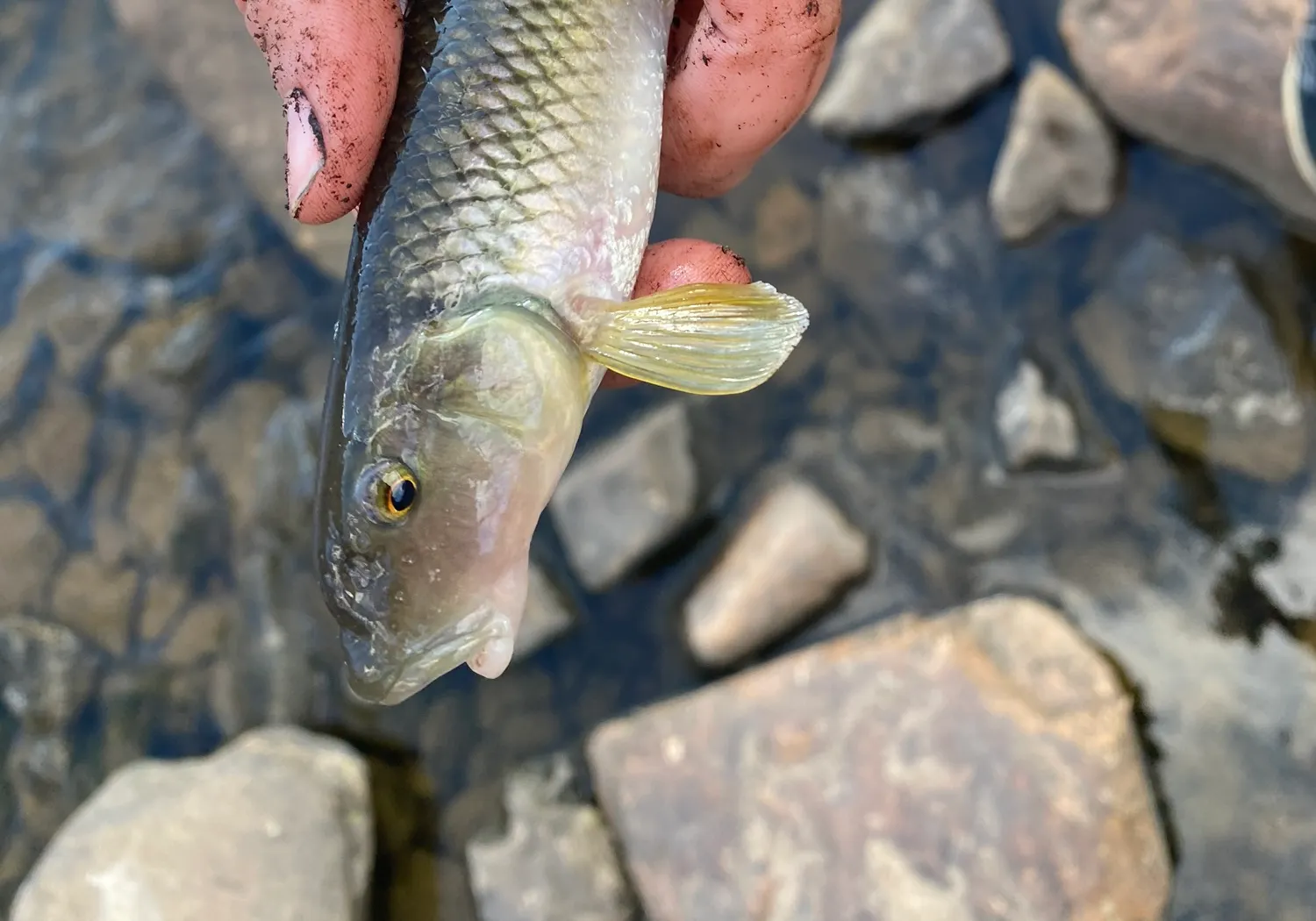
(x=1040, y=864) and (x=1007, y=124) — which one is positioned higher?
(x=1007, y=124)

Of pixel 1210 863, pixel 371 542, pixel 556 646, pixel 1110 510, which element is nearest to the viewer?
pixel 371 542

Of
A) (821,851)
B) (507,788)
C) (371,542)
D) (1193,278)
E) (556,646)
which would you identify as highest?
(371,542)

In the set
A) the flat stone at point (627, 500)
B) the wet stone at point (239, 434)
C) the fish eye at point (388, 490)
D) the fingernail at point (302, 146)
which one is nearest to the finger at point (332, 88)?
the fingernail at point (302, 146)

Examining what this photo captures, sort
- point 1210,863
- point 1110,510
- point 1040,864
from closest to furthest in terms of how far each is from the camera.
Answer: point 1040,864, point 1210,863, point 1110,510

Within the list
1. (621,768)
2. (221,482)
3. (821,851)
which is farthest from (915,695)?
(221,482)

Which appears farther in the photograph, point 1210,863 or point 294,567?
point 294,567

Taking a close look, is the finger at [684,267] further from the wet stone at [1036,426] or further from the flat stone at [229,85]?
the flat stone at [229,85]

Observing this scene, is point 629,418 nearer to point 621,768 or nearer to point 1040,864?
point 621,768
